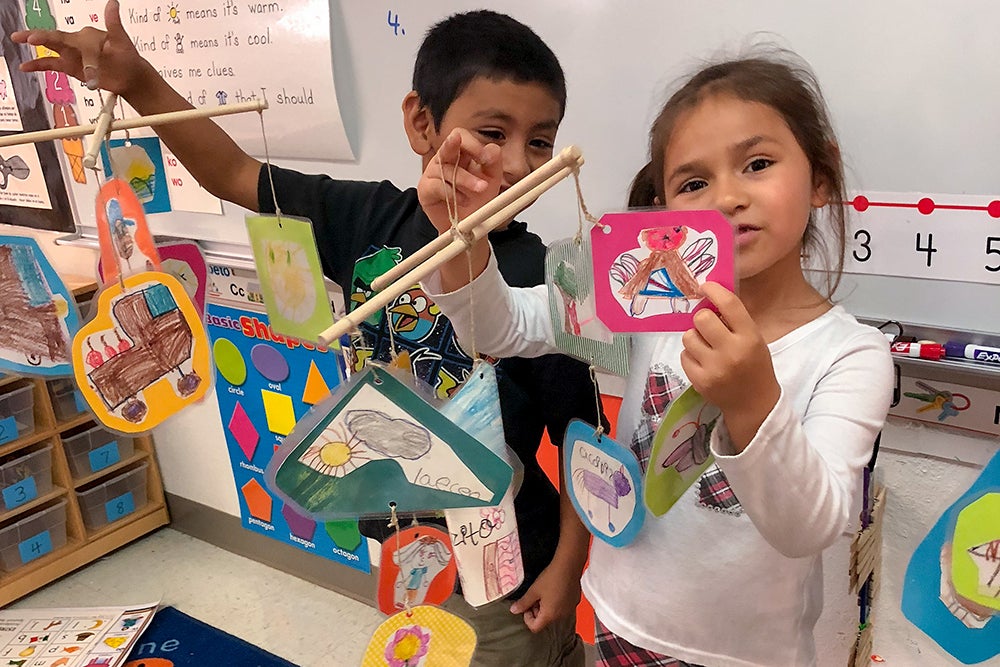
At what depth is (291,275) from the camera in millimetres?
725

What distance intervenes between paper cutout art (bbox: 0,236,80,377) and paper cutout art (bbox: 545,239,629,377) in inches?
17.8

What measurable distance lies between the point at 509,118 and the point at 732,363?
1.33ft

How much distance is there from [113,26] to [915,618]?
879 mm

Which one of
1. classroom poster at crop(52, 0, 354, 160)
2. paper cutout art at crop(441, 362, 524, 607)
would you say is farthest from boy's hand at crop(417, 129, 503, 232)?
classroom poster at crop(52, 0, 354, 160)

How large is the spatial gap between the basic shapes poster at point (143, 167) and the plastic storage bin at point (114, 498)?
1.37 metres

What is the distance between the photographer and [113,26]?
77 centimetres

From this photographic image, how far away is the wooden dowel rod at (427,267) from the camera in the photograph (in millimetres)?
462

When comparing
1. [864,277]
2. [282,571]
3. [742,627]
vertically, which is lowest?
[282,571]

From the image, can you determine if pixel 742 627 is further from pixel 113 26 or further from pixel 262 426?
pixel 262 426

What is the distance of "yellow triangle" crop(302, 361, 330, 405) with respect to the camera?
Result: 1.53m

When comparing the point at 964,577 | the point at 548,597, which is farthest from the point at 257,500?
the point at 964,577

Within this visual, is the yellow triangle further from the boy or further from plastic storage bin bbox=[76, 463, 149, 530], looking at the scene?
plastic storage bin bbox=[76, 463, 149, 530]

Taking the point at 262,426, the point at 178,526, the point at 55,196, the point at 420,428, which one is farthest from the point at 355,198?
the point at 178,526

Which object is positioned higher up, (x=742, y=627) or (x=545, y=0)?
(x=545, y=0)
